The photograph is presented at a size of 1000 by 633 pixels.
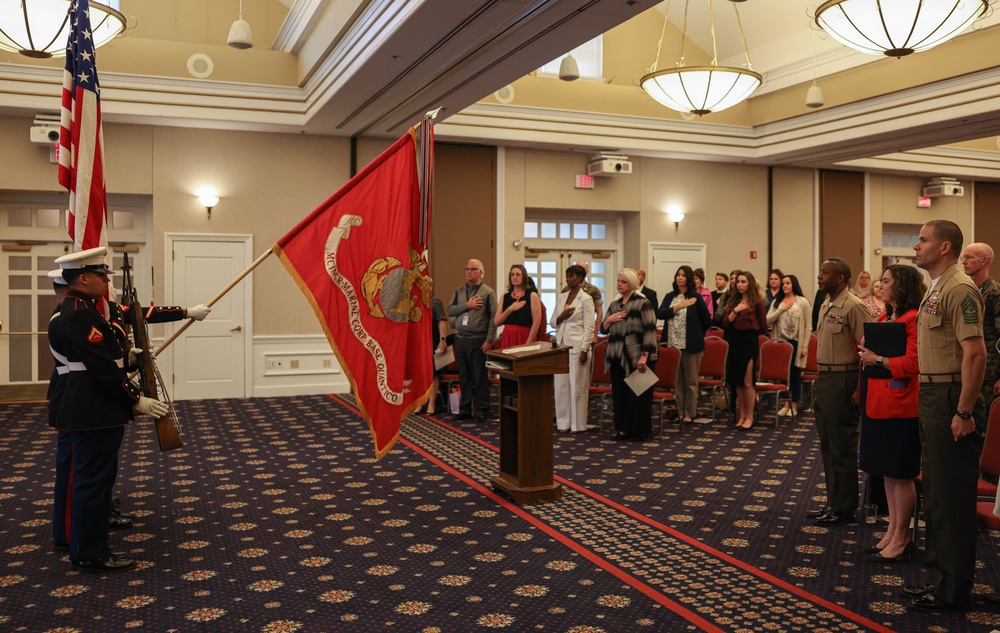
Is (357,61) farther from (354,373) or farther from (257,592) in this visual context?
(257,592)

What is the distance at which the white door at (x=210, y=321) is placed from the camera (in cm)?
1032

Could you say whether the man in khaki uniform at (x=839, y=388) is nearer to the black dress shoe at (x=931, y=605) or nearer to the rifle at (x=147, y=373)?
the black dress shoe at (x=931, y=605)

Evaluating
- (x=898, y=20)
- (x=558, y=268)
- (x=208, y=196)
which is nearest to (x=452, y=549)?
(x=898, y=20)

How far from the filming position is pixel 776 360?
27.7 ft

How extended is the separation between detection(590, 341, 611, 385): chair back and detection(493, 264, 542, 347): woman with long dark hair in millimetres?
597

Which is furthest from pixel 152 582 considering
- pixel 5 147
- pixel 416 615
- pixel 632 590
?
pixel 5 147

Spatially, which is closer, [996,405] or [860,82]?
[996,405]

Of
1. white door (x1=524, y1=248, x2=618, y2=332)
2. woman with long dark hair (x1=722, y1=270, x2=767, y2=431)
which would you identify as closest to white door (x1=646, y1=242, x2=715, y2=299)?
white door (x1=524, y1=248, x2=618, y2=332)

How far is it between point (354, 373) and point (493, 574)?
137 centimetres

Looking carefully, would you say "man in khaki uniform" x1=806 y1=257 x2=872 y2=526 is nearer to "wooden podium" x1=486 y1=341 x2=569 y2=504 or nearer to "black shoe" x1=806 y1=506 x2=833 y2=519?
"black shoe" x1=806 y1=506 x2=833 y2=519

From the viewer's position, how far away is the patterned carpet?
3498 millimetres

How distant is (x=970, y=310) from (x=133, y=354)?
387cm

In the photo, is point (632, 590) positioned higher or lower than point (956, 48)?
lower

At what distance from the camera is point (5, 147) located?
959 centimetres
